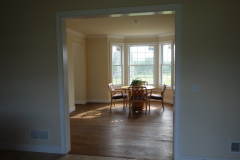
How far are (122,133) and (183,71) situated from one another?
2016 mm

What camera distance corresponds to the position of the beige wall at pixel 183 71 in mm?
2383

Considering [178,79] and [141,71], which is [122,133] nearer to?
[178,79]

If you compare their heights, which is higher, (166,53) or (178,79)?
(166,53)

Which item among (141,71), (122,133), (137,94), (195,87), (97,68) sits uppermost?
(97,68)

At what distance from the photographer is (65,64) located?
284 cm

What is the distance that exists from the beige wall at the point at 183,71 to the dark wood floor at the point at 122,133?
22.0 inches

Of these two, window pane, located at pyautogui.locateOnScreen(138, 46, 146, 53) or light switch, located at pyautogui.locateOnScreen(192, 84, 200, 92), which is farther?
window pane, located at pyautogui.locateOnScreen(138, 46, 146, 53)

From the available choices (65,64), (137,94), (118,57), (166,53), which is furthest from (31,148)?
(166,53)

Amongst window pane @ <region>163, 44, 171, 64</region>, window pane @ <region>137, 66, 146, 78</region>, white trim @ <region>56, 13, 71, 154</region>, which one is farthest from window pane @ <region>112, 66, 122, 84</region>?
white trim @ <region>56, 13, 71, 154</region>

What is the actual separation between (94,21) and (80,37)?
6.46 feet

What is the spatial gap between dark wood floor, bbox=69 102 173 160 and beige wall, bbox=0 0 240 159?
0.56 m

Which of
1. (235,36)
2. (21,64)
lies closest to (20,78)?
(21,64)

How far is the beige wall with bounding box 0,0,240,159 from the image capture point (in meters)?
2.38

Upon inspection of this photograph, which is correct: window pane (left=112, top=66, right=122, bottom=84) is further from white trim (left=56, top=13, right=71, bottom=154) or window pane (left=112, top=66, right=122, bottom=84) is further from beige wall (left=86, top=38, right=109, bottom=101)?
white trim (left=56, top=13, right=71, bottom=154)
